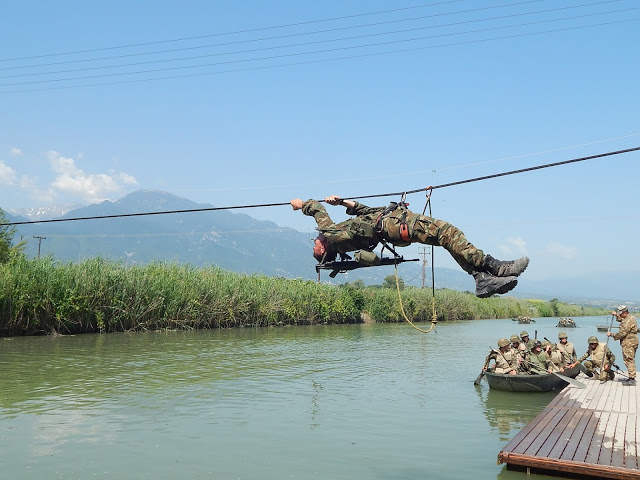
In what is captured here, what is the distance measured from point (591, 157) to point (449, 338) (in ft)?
96.9

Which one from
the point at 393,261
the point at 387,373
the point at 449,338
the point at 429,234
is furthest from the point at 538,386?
the point at 449,338

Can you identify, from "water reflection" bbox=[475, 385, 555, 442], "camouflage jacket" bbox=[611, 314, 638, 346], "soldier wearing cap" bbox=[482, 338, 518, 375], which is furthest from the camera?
"soldier wearing cap" bbox=[482, 338, 518, 375]

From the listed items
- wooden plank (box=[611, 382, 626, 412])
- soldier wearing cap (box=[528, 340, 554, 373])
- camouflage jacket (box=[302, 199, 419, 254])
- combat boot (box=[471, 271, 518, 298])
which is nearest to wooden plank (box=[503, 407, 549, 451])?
wooden plank (box=[611, 382, 626, 412])

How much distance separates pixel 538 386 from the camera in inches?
664

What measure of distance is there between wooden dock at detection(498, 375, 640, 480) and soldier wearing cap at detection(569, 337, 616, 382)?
3035mm

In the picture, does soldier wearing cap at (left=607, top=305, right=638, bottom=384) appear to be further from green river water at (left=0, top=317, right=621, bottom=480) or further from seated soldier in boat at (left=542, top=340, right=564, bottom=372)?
green river water at (left=0, top=317, right=621, bottom=480)

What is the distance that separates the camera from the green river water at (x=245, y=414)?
33.0 ft

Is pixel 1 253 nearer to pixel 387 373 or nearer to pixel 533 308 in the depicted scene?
pixel 387 373

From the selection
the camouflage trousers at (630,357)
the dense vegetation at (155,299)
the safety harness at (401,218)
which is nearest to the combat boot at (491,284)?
the safety harness at (401,218)

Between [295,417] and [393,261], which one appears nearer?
[393,261]

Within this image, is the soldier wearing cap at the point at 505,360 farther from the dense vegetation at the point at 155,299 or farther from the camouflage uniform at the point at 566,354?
the dense vegetation at the point at 155,299

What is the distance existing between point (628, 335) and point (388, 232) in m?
10.2

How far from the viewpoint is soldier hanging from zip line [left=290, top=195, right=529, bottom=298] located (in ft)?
26.7

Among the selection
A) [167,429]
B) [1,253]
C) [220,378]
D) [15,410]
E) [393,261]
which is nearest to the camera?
[393,261]
